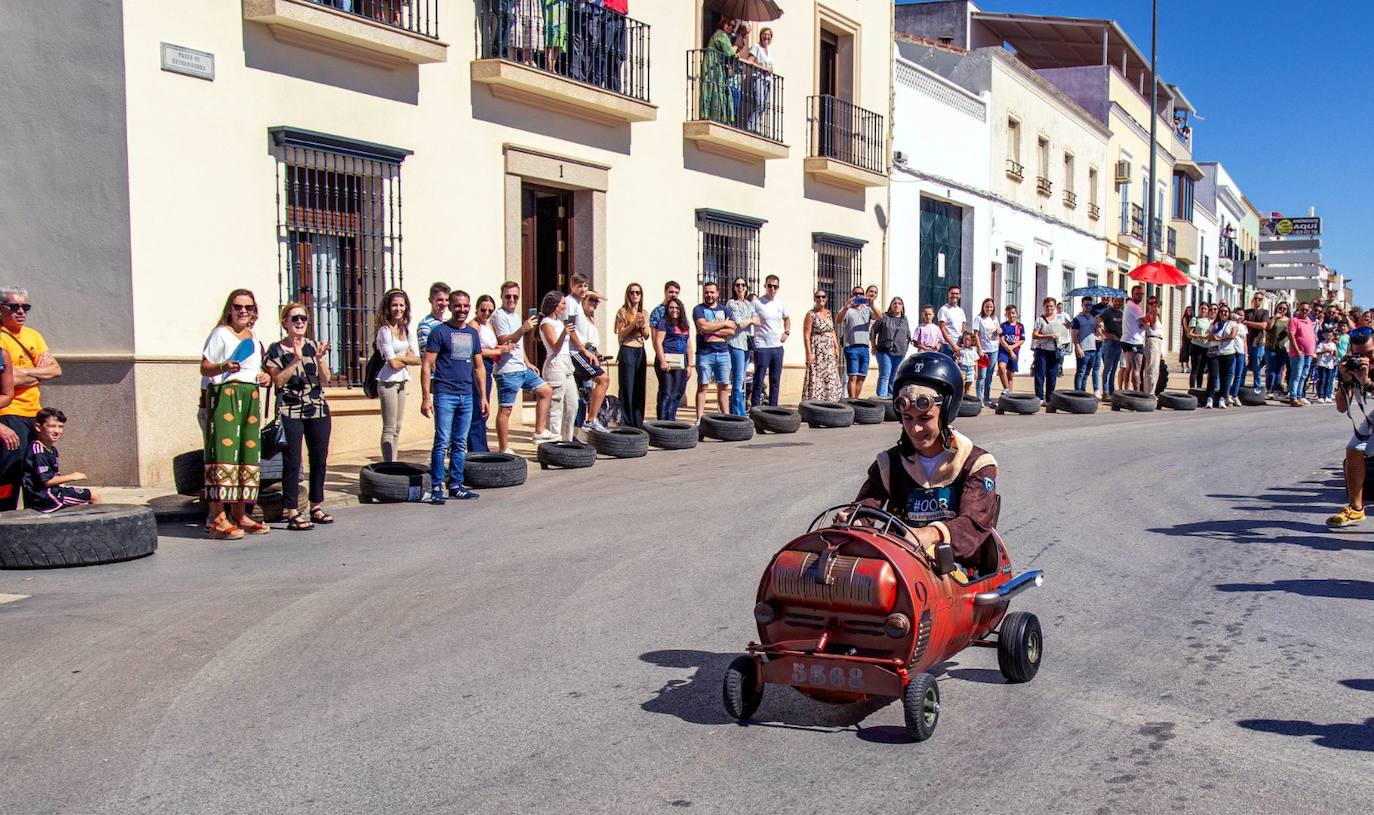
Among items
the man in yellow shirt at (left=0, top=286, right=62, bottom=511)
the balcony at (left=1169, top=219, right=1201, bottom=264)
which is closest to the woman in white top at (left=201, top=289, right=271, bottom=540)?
the man in yellow shirt at (left=0, top=286, right=62, bottom=511)

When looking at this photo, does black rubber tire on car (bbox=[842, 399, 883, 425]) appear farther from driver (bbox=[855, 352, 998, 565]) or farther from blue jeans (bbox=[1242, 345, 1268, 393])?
driver (bbox=[855, 352, 998, 565])

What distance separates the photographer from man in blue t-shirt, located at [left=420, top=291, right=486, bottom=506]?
33.9ft

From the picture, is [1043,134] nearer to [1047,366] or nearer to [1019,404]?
[1047,366]

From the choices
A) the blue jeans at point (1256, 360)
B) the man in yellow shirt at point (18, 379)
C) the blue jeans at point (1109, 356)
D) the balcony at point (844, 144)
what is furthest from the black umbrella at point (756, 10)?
the man in yellow shirt at point (18, 379)

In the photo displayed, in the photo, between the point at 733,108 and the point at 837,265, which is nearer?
the point at 733,108

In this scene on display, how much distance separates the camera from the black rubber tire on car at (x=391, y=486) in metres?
10.4

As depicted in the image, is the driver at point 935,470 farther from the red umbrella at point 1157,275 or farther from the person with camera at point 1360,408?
the red umbrella at point 1157,275

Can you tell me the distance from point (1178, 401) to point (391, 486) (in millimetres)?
14574

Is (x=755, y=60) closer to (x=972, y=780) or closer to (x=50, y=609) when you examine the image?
(x=50, y=609)

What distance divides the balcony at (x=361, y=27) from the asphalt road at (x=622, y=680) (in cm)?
542

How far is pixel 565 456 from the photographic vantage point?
1230 centimetres

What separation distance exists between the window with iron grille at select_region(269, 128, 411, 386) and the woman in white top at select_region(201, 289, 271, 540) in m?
3.75

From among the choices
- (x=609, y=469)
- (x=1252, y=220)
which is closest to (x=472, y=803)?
(x=609, y=469)

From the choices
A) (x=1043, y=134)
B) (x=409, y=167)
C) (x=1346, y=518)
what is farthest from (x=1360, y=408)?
(x=1043, y=134)
